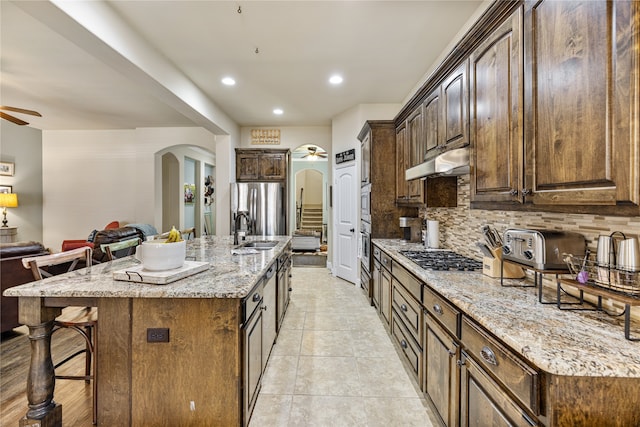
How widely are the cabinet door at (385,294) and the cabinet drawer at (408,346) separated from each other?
22cm

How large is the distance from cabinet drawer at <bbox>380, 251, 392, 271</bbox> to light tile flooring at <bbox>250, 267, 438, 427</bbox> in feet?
2.38

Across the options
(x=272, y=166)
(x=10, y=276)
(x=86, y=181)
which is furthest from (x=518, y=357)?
(x=86, y=181)

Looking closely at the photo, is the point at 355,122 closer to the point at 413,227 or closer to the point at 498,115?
the point at 413,227

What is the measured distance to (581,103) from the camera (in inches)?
40.9

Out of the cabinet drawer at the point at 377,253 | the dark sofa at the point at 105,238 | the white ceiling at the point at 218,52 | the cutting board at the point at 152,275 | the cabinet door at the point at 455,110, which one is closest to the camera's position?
the cutting board at the point at 152,275

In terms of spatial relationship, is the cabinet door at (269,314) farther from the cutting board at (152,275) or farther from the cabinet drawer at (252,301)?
the cutting board at (152,275)

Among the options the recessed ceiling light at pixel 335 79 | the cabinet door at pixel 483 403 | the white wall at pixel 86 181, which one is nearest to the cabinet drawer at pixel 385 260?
the cabinet door at pixel 483 403

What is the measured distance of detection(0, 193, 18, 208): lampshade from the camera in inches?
218

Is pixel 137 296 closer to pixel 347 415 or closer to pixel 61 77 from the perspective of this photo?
pixel 347 415

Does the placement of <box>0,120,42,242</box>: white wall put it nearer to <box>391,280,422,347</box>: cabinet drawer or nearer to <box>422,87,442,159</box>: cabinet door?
<box>391,280,422,347</box>: cabinet drawer

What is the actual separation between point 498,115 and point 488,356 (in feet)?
4.10

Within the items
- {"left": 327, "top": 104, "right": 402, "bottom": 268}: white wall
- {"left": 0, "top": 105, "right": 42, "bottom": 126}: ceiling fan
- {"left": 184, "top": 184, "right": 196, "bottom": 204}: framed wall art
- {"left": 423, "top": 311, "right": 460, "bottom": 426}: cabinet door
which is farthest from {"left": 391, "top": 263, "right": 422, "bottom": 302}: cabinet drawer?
{"left": 184, "top": 184, "right": 196, "bottom": 204}: framed wall art

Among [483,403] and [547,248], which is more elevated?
[547,248]

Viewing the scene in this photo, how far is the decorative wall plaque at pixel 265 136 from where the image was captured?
6.14 m
